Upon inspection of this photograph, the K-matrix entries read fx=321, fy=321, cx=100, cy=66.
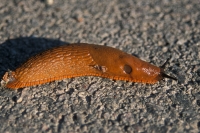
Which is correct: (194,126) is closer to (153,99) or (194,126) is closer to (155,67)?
(153,99)

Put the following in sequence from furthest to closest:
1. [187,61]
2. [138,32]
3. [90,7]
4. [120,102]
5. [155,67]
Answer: [90,7] < [138,32] < [187,61] < [155,67] < [120,102]

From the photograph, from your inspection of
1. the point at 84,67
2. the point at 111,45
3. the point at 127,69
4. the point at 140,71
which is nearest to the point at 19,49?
the point at 84,67

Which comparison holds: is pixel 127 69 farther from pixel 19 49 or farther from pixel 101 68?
pixel 19 49

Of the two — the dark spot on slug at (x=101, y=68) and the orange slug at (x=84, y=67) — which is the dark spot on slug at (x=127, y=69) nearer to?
the orange slug at (x=84, y=67)

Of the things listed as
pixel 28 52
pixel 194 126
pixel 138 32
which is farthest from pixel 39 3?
pixel 194 126

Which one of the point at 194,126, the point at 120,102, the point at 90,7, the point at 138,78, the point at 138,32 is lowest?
the point at 194,126

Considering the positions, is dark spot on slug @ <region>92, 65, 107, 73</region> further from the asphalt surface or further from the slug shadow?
the slug shadow

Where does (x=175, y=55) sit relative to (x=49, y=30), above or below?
below
